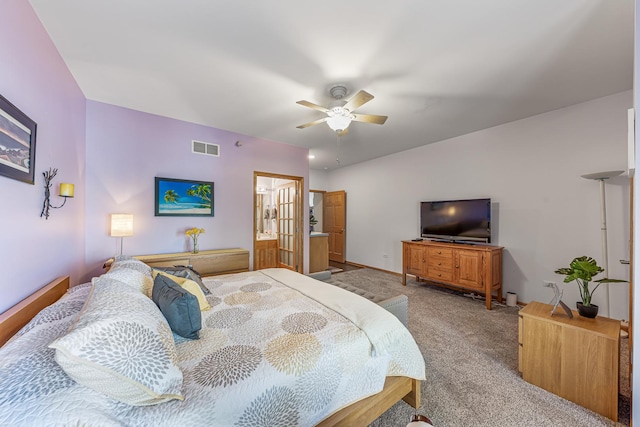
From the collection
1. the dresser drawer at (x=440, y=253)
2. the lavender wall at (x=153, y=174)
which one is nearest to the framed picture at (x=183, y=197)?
the lavender wall at (x=153, y=174)

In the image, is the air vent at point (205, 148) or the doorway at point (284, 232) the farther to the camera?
the doorway at point (284, 232)

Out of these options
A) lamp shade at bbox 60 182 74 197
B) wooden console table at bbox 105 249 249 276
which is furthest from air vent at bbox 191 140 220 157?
lamp shade at bbox 60 182 74 197

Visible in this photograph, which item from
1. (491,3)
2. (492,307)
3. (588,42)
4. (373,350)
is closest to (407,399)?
(373,350)

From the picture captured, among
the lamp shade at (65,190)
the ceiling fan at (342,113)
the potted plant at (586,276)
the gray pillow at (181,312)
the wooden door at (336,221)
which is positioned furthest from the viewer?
the wooden door at (336,221)

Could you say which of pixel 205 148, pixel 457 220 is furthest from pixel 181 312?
pixel 457 220

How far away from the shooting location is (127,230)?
2949 mm

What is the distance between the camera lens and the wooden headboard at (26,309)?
120 cm

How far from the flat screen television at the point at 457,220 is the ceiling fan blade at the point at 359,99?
2800 mm

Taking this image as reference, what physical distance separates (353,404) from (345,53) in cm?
257

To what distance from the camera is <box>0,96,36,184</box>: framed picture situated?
4.30 ft

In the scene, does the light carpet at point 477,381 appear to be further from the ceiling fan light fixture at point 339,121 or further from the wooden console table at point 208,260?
the wooden console table at point 208,260

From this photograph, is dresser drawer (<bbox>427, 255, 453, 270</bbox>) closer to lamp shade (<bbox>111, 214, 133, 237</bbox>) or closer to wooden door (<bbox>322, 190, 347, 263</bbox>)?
wooden door (<bbox>322, 190, 347, 263</bbox>)

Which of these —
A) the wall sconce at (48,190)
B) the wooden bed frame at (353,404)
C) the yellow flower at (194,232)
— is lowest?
the wooden bed frame at (353,404)

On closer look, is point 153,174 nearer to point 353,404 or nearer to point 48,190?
point 48,190
